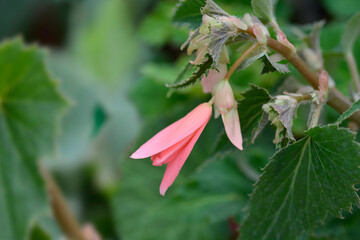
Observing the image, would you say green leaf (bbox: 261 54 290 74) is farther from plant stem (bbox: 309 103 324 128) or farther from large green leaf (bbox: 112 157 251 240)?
large green leaf (bbox: 112 157 251 240)

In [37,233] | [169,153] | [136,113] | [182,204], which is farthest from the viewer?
[136,113]

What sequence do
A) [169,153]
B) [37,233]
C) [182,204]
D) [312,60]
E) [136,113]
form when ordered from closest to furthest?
1. [169,153]
2. [312,60]
3. [182,204]
4. [37,233]
5. [136,113]

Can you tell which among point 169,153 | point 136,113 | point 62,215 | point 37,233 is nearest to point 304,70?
point 169,153

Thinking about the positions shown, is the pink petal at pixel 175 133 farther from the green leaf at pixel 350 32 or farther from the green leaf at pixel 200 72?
the green leaf at pixel 350 32

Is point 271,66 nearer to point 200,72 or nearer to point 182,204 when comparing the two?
point 200,72

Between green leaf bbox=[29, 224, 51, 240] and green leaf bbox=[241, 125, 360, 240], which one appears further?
green leaf bbox=[29, 224, 51, 240]

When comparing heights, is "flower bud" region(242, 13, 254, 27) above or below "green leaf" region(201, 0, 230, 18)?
below

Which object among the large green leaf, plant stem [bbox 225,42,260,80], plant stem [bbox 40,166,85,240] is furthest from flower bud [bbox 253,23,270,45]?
plant stem [bbox 40,166,85,240]
